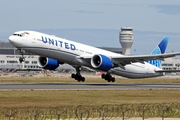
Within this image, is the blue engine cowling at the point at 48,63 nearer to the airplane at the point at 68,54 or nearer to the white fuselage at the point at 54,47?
the airplane at the point at 68,54

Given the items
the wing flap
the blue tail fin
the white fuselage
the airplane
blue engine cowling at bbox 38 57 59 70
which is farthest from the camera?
the blue tail fin

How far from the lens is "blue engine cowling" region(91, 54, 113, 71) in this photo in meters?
52.9

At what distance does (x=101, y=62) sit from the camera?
2078 inches

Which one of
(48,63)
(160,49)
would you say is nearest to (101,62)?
(48,63)

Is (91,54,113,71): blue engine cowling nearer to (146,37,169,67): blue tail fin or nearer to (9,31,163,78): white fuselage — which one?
(9,31,163,78): white fuselage

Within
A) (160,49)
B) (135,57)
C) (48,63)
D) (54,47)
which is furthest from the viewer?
(160,49)

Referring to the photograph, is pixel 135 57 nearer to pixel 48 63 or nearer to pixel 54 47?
pixel 54 47

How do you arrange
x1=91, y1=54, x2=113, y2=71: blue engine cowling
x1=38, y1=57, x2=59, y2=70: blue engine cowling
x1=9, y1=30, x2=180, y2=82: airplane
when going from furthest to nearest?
x1=38, y1=57, x2=59, y2=70: blue engine cowling
x1=91, y1=54, x2=113, y2=71: blue engine cowling
x1=9, y1=30, x2=180, y2=82: airplane

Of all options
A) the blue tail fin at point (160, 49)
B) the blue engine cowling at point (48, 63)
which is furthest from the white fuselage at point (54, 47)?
the blue tail fin at point (160, 49)

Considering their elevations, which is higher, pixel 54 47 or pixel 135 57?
pixel 54 47

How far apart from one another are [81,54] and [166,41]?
72.5 ft

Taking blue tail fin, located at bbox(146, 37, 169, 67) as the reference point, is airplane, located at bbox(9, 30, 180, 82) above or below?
below

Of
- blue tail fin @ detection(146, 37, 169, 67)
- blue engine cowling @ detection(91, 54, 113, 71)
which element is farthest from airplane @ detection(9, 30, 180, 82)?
blue tail fin @ detection(146, 37, 169, 67)

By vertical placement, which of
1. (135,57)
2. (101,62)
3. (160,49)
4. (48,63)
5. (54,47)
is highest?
(160,49)
